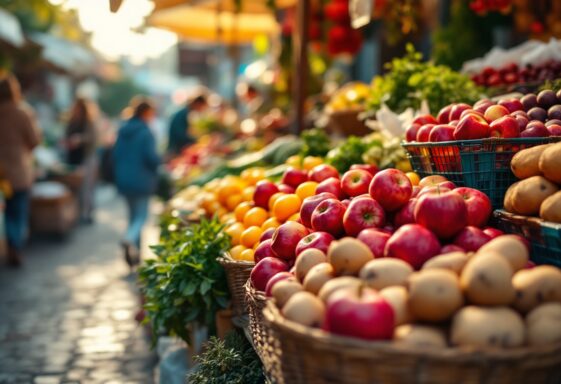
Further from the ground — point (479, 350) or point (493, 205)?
point (493, 205)

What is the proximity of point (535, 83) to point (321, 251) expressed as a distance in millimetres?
2337

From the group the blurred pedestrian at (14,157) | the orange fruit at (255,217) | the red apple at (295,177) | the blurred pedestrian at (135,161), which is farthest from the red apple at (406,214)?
the blurred pedestrian at (14,157)

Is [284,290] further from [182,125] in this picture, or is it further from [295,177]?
[182,125]

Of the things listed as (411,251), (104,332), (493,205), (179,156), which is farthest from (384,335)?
(179,156)

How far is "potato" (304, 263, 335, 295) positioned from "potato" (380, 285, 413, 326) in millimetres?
287

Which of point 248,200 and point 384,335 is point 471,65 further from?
point 384,335

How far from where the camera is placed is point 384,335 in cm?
177

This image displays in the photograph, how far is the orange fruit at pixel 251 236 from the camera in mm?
3428

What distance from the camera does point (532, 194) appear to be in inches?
91.7

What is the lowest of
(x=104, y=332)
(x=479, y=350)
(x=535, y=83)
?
(x=104, y=332)

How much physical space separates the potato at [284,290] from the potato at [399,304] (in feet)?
1.23

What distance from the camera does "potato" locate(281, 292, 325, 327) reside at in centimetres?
194

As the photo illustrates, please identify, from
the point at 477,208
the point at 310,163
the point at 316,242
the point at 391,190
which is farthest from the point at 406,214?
the point at 310,163

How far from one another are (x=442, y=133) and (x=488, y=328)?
4.45ft
